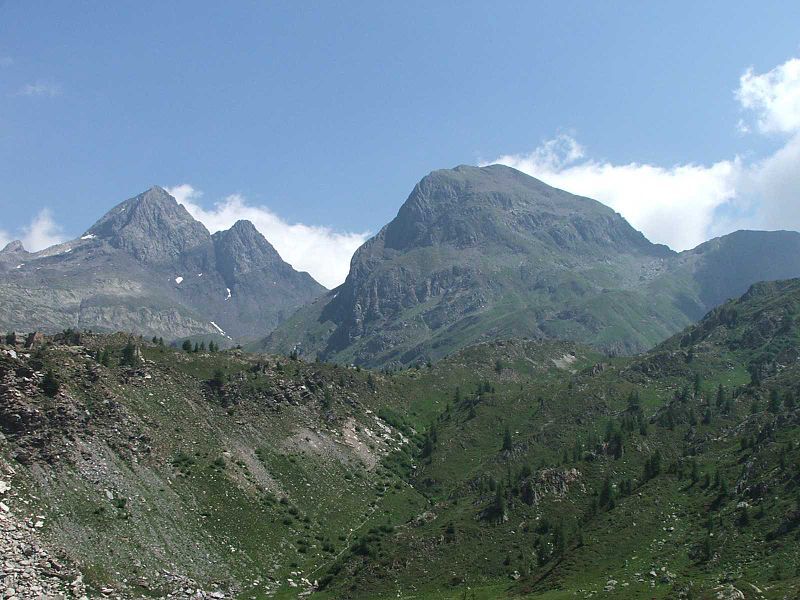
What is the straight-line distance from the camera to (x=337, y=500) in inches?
6526

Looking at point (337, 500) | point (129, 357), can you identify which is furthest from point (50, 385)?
point (337, 500)

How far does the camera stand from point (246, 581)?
126 m

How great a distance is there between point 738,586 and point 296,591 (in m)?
68.0

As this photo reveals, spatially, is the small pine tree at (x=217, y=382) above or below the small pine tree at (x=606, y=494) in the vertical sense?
above

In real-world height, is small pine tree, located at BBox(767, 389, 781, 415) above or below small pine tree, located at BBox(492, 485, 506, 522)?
above

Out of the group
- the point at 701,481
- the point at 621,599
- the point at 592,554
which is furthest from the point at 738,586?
the point at 701,481

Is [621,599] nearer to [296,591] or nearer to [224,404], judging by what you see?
[296,591]

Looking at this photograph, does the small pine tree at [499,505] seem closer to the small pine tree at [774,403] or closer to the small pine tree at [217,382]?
the small pine tree at [774,403]

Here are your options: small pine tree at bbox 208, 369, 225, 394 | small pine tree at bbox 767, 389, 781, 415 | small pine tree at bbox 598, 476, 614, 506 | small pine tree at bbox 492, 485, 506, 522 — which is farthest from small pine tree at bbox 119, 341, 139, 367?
small pine tree at bbox 767, 389, 781, 415

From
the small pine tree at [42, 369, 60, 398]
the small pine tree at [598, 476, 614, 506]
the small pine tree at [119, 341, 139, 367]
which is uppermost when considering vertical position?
the small pine tree at [119, 341, 139, 367]

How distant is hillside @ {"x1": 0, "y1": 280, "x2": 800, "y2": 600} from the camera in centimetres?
11462

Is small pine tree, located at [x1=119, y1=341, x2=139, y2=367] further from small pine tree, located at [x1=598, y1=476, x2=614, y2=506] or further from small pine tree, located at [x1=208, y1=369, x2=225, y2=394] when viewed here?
small pine tree, located at [x1=598, y1=476, x2=614, y2=506]

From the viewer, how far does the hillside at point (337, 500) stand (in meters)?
115

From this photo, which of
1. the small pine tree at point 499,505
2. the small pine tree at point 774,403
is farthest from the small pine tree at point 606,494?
the small pine tree at point 774,403
